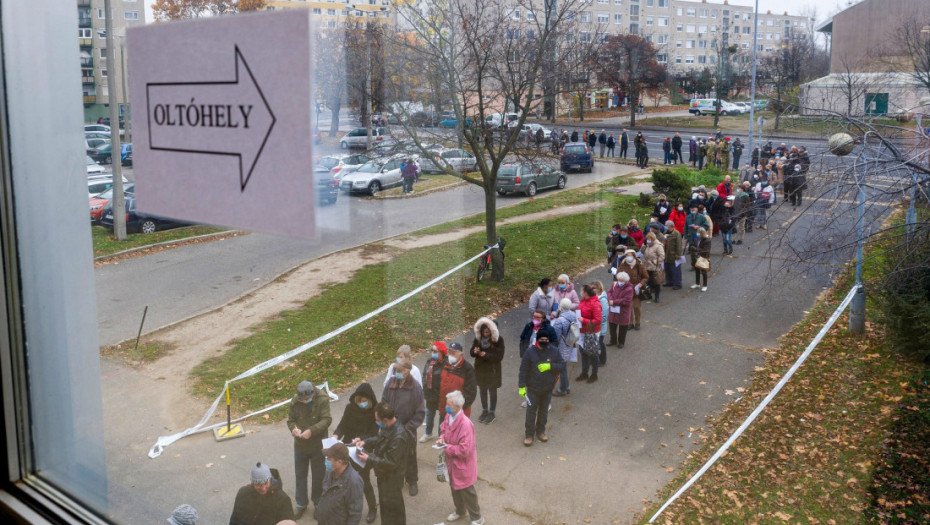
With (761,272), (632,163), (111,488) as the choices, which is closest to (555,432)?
(761,272)

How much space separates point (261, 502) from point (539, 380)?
224 cm

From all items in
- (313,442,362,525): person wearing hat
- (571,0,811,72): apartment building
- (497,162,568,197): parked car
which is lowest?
(313,442,362,525): person wearing hat

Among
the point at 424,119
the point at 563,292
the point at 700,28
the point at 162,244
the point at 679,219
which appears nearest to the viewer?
the point at 162,244

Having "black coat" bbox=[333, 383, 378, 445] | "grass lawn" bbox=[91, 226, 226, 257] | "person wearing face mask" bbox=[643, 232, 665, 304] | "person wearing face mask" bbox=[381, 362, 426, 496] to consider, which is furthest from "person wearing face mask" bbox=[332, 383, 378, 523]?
"person wearing face mask" bbox=[643, 232, 665, 304]

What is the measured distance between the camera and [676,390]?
17.7ft

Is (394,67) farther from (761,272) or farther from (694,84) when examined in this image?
(761,272)

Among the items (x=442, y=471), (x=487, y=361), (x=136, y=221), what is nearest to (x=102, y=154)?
(x=136, y=221)

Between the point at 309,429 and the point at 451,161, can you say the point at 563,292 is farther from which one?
the point at 309,429

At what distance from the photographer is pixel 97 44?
1255 mm

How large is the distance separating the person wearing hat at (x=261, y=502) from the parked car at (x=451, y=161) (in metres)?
4.69

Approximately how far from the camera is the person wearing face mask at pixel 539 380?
15.8ft

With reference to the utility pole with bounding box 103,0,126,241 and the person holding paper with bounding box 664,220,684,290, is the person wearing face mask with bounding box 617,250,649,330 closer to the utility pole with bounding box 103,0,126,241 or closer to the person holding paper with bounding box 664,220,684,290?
the person holding paper with bounding box 664,220,684,290

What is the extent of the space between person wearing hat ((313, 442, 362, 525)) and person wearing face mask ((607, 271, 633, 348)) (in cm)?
333

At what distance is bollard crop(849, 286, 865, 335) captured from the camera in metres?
4.64
